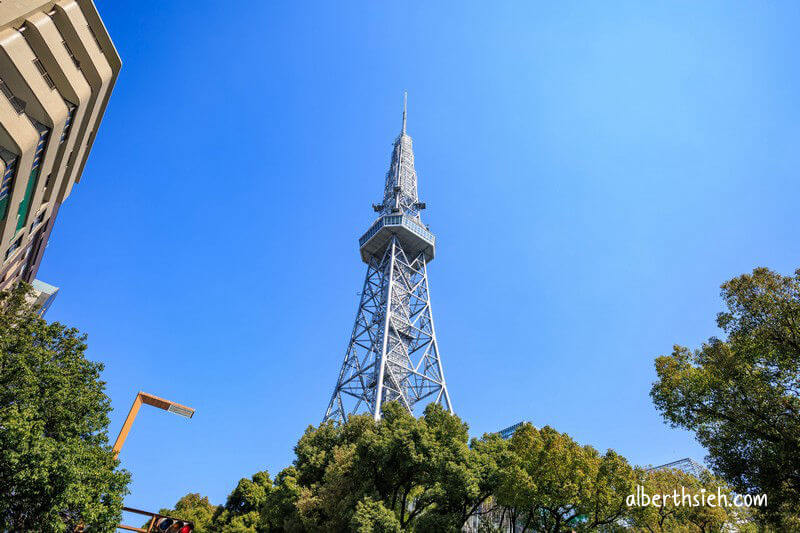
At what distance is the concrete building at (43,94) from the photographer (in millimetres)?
13062

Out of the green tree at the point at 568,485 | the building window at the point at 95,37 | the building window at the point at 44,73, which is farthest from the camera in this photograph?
the building window at the point at 95,37

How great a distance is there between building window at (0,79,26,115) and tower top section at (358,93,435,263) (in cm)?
3813

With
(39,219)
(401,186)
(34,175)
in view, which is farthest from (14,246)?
(401,186)

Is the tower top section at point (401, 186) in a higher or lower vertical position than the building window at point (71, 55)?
higher

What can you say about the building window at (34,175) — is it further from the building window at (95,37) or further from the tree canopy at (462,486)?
the tree canopy at (462,486)

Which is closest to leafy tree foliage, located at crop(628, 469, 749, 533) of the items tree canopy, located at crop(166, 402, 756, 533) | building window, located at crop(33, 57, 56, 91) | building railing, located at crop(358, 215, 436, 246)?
tree canopy, located at crop(166, 402, 756, 533)

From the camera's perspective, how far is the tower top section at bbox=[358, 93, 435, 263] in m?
51.2

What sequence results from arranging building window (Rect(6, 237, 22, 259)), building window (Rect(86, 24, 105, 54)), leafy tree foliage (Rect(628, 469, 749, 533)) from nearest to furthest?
1. building window (Rect(86, 24, 105, 54))
2. leafy tree foliage (Rect(628, 469, 749, 533))
3. building window (Rect(6, 237, 22, 259))

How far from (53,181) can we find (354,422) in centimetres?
1808

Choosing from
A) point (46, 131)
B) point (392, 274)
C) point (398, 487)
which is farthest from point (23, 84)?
point (392, 274)

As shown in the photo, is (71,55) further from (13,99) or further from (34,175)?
(34,175)

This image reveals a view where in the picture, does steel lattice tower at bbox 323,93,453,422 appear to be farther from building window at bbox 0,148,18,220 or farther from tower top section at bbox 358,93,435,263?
building window at bbox 0,148,18,220

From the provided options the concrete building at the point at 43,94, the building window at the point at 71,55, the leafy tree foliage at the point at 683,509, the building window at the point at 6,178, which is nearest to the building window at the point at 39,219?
the concrete building at the point at 43,94

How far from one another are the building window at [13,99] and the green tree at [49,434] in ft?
19.1
